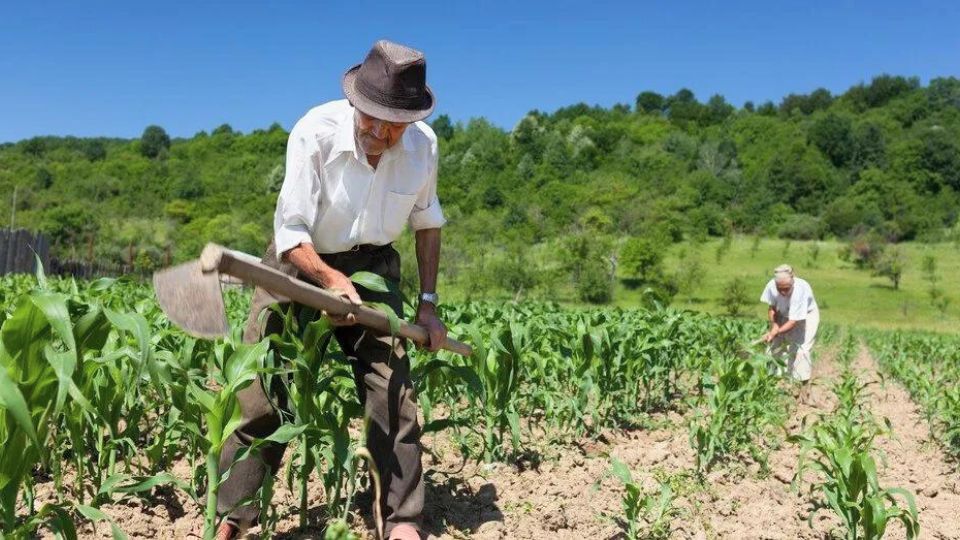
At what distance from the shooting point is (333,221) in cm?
302

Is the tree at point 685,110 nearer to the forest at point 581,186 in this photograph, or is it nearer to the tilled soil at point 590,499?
the forest at point 581,186

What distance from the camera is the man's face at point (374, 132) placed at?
2.87m

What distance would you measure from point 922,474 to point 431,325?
3.64 metres

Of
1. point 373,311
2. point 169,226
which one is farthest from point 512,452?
point 169,226

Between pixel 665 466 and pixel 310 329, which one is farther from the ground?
pixel 310 329

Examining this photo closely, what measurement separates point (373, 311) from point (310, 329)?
0.73 ft

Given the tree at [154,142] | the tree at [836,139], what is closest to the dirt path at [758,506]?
the tree at [154,142]

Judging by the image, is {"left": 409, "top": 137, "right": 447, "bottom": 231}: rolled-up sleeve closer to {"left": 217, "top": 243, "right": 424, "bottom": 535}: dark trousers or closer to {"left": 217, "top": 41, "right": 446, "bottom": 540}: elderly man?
{"left": 217, "top": 41, "right": 446, "bottom": 540}: elderly man

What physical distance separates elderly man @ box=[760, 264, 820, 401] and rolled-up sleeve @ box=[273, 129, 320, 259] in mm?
6154

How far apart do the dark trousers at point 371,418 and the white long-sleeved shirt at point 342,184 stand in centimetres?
15

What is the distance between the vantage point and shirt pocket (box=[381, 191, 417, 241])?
3061 millimetres

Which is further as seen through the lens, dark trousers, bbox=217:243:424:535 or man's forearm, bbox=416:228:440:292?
man's forearm, bbox=416:228:440:292

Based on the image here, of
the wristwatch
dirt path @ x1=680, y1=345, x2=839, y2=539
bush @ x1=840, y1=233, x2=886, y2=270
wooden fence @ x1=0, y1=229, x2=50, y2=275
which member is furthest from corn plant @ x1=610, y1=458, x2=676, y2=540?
bush @ x1=840, y1=233, x2=886, y2=270

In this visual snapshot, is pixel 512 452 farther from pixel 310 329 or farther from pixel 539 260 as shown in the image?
pixel 539 260
